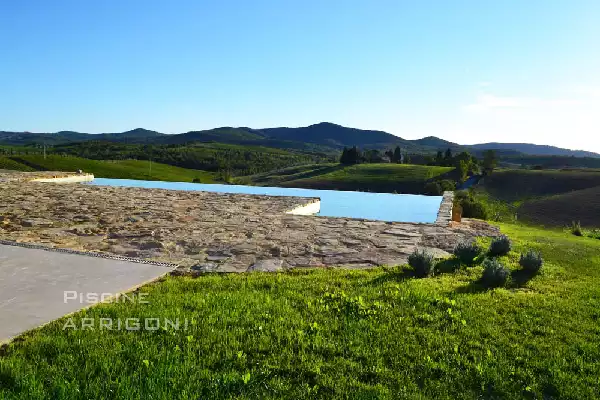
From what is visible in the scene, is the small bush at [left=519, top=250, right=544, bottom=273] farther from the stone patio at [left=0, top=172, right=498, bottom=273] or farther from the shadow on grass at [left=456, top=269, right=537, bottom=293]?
the stone patio at [left=0, top=172, right=498, bottom=273]

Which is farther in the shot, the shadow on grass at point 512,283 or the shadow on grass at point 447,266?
the shadow on grass at point 447,266

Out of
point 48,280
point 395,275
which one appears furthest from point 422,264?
point 48,280

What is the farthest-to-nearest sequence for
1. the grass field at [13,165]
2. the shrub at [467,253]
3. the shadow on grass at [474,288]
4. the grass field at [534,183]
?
the grass field at [534,183] < the grass field at [13,165] < the shrub at [467,253] < the shadow on grass at [474,288]

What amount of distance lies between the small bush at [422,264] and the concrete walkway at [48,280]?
122 inches

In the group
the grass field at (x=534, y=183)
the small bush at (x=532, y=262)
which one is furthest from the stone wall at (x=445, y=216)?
the grass field at (x=534, y=183)

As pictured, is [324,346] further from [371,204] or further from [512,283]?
[371,204]

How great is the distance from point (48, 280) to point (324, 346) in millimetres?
3166

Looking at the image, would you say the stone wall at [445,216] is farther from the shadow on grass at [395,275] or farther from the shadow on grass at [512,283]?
the shadow on grass at [395,275]

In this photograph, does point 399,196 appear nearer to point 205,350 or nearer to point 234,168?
point 205,350

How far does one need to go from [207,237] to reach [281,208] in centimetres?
389

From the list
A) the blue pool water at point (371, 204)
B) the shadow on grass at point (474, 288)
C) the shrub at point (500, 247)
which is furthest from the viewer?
the blue pool water at point (371, 204)

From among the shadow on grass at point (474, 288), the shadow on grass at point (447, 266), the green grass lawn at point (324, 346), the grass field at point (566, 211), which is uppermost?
the shadow on grass at point (447, 266)

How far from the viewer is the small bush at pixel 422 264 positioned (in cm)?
537

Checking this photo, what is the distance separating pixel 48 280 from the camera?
4.62 m
